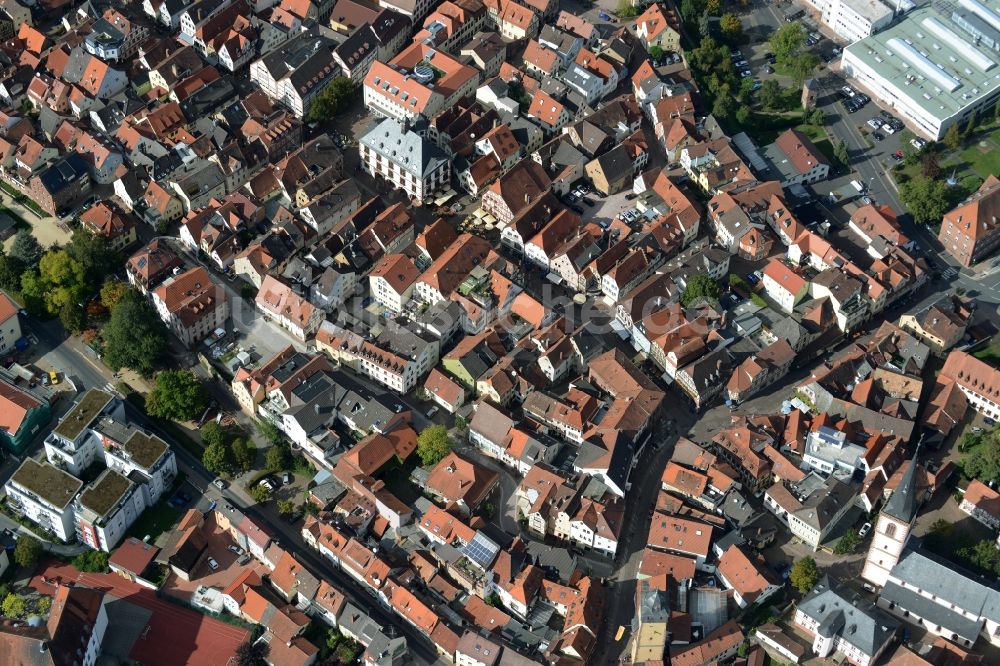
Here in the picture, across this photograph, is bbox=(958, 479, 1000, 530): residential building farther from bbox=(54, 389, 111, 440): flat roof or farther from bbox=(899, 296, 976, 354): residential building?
bbox=(54, 389, 111, 440): flat roof

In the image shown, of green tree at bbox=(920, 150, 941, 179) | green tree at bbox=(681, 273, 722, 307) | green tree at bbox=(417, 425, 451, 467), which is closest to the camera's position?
green tree at bbox=(417, 425, 451, 467)

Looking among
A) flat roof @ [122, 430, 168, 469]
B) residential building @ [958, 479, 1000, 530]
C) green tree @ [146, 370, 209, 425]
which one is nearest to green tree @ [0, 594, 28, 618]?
flat roof @ [122, 430, 168, 469]

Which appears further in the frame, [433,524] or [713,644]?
[433,524]

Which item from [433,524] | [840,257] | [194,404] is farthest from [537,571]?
[840,257]

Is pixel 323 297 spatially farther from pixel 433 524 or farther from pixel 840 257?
pixel 840 257

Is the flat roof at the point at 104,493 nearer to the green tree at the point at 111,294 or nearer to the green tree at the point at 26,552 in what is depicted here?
the green tree at the point at 26,552
